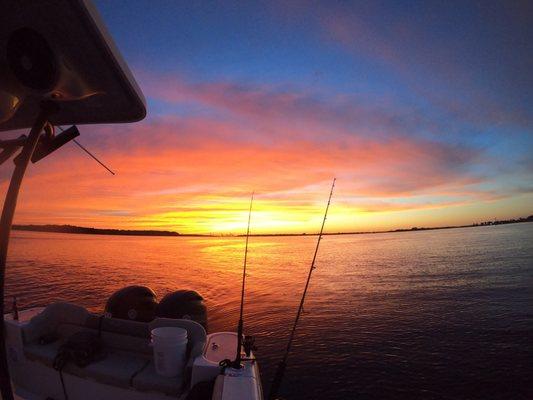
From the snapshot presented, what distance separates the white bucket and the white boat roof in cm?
397

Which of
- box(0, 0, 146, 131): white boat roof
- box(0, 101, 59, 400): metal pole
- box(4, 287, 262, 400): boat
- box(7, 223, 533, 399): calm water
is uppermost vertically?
box(0, 0, 146, 131): white boat roof

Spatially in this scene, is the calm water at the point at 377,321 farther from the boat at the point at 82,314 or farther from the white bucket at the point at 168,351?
the white bucket at the point at 168,351

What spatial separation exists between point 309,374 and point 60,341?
8059mm

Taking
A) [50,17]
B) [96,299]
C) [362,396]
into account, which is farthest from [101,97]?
[96,299]

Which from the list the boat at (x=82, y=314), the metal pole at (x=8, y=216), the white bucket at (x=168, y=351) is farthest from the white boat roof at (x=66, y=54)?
the white bucket at (x=168, y=351)

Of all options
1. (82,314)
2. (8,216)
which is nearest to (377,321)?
(82,314)

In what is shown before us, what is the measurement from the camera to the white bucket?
192 inches

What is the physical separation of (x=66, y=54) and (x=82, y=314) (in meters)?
5.96

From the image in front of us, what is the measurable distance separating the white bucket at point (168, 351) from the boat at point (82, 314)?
0.01 metres

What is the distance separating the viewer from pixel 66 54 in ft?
5.02

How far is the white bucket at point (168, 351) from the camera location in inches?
192

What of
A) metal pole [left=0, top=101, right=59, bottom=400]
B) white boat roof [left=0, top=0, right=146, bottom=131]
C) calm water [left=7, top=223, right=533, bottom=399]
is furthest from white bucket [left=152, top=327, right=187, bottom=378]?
calm water [left=7, top=223, right=533, bottom=399]

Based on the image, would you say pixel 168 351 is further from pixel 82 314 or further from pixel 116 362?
pixel 82 314

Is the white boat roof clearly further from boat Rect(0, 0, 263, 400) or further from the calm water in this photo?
the calm water
